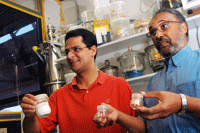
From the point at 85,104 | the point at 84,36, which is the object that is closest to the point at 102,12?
the point at 84,36

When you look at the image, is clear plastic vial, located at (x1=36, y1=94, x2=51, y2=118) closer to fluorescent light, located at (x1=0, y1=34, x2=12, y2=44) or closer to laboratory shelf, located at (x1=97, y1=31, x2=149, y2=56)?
laboratory shelf, located at (x1=97, y1=31, x2=149, y2=56)

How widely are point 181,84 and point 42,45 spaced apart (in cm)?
184

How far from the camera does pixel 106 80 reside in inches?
54.2

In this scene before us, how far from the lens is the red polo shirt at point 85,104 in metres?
1.22

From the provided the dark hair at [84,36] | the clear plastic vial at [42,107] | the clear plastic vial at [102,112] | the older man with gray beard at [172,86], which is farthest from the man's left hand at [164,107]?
the dark hair at [84,36]

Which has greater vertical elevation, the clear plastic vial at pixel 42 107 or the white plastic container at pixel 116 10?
the white plastic container at pixel 116 10

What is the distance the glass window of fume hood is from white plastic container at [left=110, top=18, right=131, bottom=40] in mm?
1346

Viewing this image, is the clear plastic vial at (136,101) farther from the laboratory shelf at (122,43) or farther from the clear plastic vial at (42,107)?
the laboratory shelf at (122,43)

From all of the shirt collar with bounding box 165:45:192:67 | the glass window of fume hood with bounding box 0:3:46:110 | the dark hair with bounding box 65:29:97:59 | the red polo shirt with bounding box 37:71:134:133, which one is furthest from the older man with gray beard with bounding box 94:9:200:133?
the glass window of fume hood with bounding box 0:3:46:110

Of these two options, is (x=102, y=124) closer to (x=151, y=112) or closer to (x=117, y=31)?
(x=151, y=112)

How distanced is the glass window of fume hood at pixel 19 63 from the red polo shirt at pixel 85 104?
137cm

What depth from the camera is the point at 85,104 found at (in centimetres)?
125

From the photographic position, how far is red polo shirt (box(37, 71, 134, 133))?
1.22 metres

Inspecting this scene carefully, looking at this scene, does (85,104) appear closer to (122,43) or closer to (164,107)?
(164,107)
